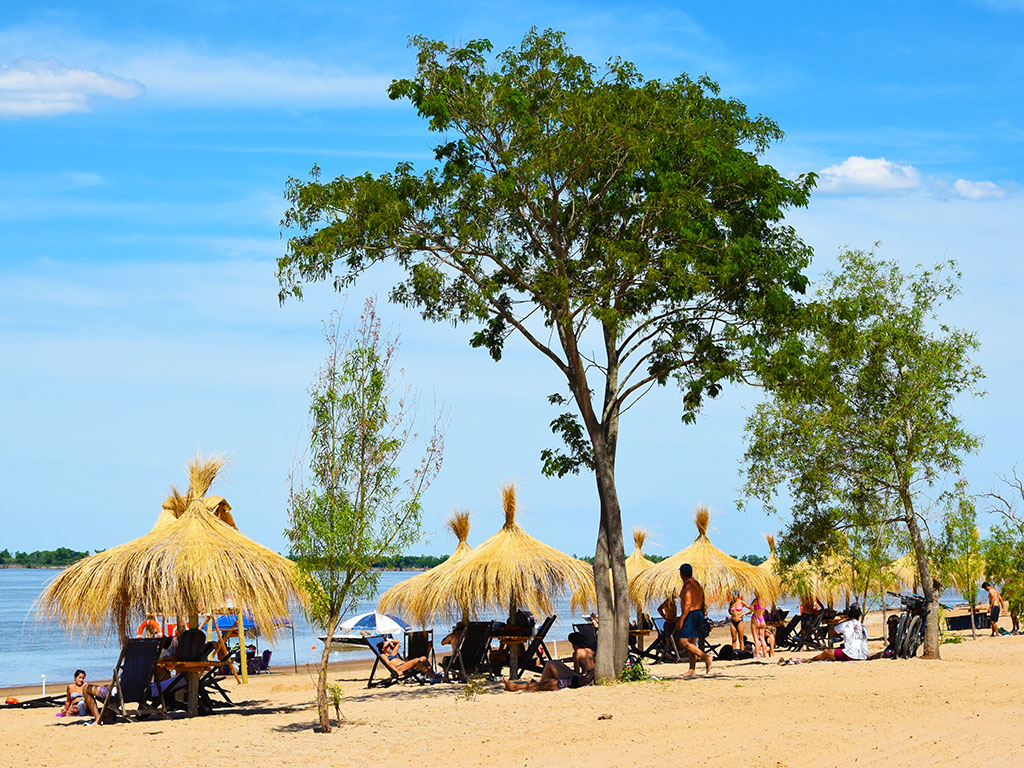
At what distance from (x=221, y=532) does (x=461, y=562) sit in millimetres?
5774

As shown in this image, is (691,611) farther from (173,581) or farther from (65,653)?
(65,653)

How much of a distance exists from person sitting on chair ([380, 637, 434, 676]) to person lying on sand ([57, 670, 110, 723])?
4.15 meters

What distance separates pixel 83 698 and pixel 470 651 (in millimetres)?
5265

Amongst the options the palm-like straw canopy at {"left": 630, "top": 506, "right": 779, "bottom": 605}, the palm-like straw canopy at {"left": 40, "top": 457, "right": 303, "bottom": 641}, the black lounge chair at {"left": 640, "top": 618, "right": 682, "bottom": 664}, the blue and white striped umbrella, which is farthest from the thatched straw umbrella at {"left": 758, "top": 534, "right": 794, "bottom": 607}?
the palm-like straw canopy at {"left": 40, "top": 457, "right": 303, "bottom": 641}

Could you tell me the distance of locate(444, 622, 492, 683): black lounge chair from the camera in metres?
15.9

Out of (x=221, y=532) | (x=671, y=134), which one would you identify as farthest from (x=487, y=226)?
(x=221, y=532)

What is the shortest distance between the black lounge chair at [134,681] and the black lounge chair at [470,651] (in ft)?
15.3

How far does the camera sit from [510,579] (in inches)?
703

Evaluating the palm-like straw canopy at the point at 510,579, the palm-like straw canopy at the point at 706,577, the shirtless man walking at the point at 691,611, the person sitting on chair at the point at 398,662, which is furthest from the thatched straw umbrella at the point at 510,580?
the palm-like straw canopy at the point at 706,577

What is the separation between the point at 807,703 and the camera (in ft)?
37.6

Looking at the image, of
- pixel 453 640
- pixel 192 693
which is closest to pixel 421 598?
pixel 453 640

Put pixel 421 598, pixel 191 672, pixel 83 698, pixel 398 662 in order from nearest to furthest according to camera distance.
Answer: pixel 191 672 < pixel 83 698 < pixel 398 662 < pixel 421 598

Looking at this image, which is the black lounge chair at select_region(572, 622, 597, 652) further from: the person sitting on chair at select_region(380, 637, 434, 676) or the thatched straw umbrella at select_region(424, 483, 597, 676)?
the person sitting on chair at select_region(380, 637, 434, 676)

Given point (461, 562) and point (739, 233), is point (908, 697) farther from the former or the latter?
point (461, 562)
